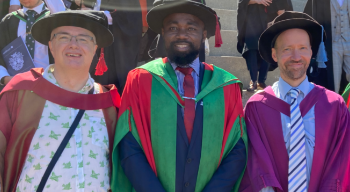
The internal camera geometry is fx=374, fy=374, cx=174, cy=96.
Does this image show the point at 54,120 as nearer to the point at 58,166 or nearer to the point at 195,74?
the point at 58,166

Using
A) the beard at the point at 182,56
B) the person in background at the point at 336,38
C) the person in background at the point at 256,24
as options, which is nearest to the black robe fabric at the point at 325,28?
the person in background at the point at 336,38

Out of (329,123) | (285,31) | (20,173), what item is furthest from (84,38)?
(329,123)

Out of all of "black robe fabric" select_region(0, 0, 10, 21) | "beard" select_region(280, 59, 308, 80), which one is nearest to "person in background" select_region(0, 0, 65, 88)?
"black robe fabric" select_region(0, 0, 10, 21)

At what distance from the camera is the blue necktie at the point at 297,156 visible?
2.80m

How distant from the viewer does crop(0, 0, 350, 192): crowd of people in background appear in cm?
272

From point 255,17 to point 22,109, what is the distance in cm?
468

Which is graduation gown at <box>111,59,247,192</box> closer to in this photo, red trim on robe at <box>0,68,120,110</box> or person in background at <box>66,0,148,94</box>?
red trim on robe at <box>0,68,120,110</box>

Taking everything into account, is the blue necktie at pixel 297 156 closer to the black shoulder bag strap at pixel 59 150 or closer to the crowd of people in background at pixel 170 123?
the crowd of people in background at pixel 170 123

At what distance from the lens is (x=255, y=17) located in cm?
642

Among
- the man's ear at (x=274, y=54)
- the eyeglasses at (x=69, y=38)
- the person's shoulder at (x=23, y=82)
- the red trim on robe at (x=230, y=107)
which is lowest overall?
the red trim on robe at (x=230, y=107)

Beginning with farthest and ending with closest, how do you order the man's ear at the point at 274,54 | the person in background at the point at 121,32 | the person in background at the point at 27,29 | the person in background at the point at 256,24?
the person in background at the point at 256,24 < the person in background at the point at 121,32 < the person in background at the point at 27,29 < the man's ear at the point at 274,54

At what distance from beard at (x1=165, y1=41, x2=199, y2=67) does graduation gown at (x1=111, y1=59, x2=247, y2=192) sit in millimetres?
162

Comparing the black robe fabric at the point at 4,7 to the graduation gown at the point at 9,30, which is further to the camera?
the black robe fabric at the point at 4,7

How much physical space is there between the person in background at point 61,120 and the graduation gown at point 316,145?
3.75 ft
